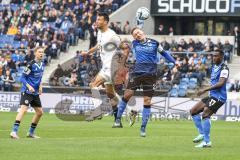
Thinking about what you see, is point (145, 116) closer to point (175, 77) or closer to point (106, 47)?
point (106, 47)

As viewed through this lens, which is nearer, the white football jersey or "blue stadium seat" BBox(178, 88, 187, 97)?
the white football jersey

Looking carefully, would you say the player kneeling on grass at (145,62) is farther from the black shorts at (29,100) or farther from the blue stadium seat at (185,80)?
the blue stadium seat at (185,80)

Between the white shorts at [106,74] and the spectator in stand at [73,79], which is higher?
the white shorts at [106,74]

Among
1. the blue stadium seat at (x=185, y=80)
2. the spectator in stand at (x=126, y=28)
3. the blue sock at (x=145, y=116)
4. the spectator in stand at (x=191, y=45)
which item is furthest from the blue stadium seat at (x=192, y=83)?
the blue sock at (x=145, y=116)

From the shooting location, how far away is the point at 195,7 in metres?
46.8

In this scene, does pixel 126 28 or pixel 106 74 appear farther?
pixel 126 28

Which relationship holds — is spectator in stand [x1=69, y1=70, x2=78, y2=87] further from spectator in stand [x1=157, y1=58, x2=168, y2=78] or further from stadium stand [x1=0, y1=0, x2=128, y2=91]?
stadium stand [x1=0, y1=0, x2=128, y2=91]

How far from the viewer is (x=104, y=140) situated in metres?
17.2

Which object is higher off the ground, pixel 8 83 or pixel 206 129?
pixel 206 129

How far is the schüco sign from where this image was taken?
45594 mm

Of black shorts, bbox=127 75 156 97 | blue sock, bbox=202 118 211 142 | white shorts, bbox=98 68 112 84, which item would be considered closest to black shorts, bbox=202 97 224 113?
blue sock, bbox=202 118 211 142

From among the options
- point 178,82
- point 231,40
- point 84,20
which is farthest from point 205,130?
point 84,20

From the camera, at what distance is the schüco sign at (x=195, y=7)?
45594mm

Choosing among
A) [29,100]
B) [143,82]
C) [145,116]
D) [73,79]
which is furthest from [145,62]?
[73,79]
